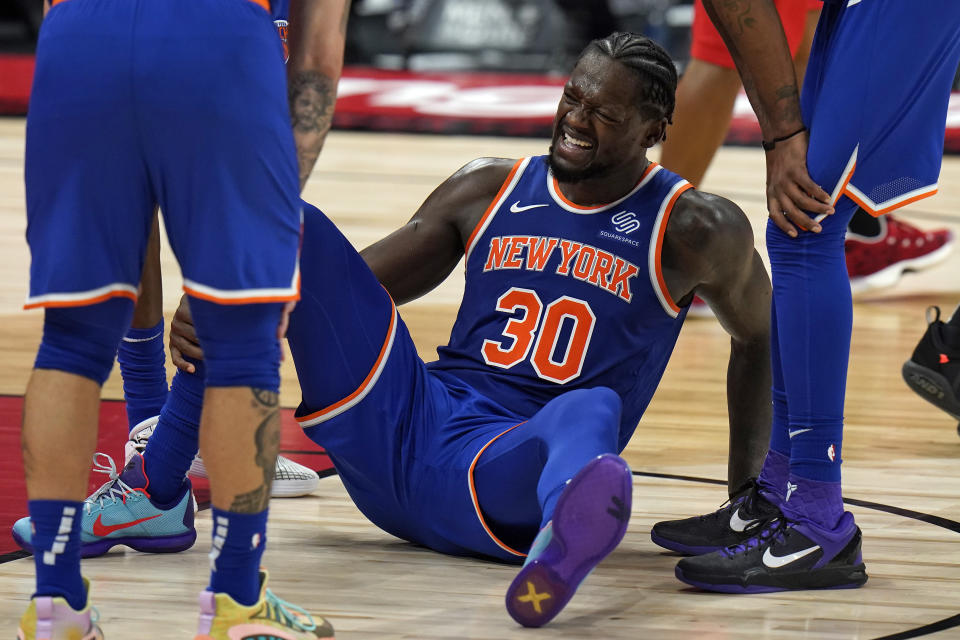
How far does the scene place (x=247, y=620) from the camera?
73.9 inches

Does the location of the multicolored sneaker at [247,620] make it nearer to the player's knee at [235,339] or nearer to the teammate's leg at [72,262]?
the teammate's leg at [72,262]

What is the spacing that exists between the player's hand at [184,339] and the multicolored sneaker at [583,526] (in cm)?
64

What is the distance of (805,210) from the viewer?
2297 mm

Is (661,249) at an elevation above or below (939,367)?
above

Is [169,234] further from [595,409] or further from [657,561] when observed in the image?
[657,561]

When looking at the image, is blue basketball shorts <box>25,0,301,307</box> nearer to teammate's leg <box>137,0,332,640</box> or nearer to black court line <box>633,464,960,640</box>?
teammate's leg <box>137,0,332,640</box>

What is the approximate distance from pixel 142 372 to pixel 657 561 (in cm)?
109

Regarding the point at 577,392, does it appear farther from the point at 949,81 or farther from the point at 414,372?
the point at 949,81

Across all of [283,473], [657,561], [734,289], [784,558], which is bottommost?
[283,473]

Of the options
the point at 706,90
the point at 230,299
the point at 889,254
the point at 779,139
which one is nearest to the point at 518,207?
the point at 779,139

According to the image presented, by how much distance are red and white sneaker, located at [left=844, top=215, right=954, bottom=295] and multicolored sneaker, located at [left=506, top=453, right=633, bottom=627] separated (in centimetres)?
372

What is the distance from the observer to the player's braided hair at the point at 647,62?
8.50 ft

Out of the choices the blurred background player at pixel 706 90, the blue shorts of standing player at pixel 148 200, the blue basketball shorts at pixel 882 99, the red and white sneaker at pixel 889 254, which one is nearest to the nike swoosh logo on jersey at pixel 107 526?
the blue shorts of standing player at pixel 148 200

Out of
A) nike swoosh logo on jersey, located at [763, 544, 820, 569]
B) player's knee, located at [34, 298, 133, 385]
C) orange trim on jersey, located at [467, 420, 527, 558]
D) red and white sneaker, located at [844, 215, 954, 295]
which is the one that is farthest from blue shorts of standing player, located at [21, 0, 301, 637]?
red and white sneaker, located at [844, 215, 954, 295]
